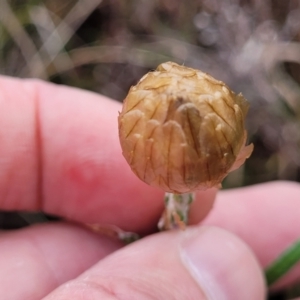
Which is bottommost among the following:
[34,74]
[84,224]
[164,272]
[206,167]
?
[84,224]

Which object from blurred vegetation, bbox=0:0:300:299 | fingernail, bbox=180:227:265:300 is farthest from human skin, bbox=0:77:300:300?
blurred vegetation, bbox=0:0:300:299

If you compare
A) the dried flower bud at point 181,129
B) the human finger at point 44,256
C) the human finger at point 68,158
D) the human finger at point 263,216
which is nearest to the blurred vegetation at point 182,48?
the human finger at point 263,216

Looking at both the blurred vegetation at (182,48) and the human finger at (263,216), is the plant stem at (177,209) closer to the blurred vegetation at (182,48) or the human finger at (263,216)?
the human finger at (263,216)

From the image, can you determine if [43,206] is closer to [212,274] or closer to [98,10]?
[212,274]

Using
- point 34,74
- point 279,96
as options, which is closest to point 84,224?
point 34,74

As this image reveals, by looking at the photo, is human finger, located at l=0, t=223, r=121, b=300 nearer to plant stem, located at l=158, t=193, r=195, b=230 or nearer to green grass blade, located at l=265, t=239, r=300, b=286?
plant stem, located at l=158, t=193, r=195, b=230

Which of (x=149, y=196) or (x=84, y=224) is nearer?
(x=149, y=196)
